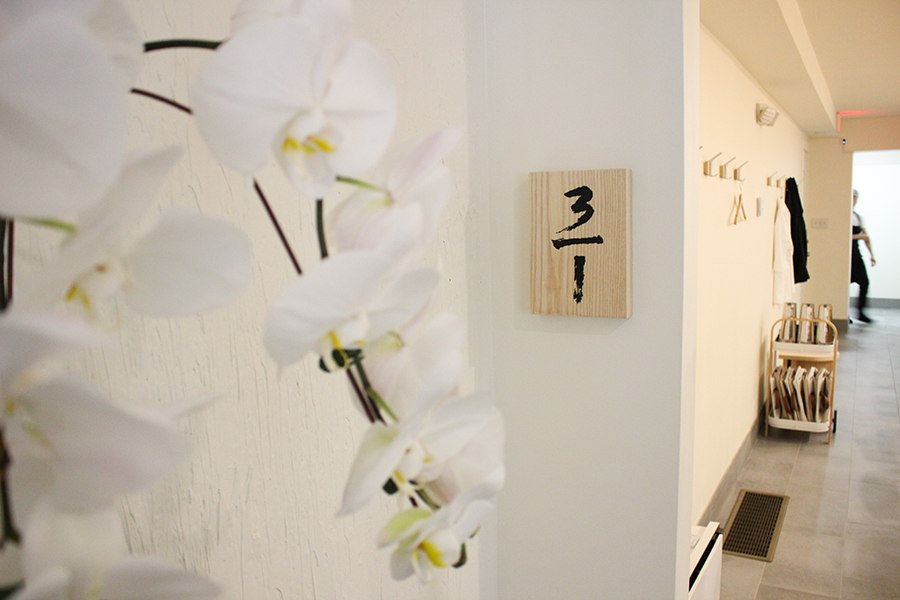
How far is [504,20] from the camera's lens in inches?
61.4

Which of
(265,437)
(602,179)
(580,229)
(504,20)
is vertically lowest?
(265,437)

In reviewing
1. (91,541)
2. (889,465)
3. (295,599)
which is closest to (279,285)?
(295,599)

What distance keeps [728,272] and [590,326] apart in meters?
2.46

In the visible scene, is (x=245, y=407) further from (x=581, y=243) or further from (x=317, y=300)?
(x=581, y=243)

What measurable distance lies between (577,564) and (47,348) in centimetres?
160

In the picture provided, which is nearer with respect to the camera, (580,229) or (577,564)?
(580,229)

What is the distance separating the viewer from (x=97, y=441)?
0.72ft

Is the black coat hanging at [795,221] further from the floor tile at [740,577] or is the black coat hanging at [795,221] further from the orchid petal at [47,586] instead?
the orchid petal at [47,586]

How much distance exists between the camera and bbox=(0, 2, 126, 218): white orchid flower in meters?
0.21

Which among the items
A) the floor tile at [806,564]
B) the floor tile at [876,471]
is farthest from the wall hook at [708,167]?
the floor tile at [876,471]

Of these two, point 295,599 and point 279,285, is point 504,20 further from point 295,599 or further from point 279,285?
point 295,599

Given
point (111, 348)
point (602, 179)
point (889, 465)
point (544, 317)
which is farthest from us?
point (889, 465)

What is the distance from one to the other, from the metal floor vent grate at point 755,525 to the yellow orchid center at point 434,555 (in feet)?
11.4

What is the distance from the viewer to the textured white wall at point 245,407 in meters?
0.79
